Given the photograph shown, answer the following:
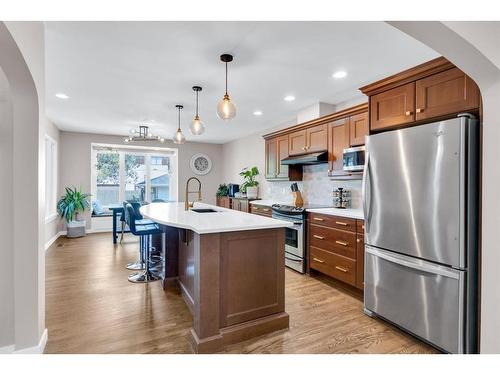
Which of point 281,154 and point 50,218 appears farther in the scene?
point 50,218

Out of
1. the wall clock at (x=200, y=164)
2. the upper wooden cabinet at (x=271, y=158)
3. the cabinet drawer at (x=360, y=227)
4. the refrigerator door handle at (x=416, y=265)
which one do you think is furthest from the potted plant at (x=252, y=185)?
the refrigerator door handle at (x=416, y=265)

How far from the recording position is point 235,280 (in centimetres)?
215

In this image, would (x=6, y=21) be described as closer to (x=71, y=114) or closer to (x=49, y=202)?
(x=71, y=114)

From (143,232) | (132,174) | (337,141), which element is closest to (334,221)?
(337,141)

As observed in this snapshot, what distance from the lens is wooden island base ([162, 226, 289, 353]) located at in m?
1.99

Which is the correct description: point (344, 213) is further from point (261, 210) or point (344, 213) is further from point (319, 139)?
point (261, 210)

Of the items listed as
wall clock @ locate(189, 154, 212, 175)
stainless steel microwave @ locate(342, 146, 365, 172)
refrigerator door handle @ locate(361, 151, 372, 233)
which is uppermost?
wall clock @ locate(189, 154, 212, 175)

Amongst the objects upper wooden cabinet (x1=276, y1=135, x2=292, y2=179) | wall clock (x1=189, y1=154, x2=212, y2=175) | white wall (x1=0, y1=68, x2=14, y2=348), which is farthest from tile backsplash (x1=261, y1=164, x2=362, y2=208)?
white wall (x1=0, y1=68, x2=14, y2=348)

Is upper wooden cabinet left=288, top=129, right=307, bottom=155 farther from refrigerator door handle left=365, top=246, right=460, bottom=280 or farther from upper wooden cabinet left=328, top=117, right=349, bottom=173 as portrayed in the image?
refrigerator door handle left=365, top=246, right=460, bottom=280

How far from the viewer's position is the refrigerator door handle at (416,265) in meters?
1.89

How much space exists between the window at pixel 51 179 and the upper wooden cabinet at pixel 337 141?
5.29 meters

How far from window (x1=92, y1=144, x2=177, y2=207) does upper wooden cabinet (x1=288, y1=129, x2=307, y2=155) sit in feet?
13.3

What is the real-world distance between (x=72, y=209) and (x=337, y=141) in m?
5.59

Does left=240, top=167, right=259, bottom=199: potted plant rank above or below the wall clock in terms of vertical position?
below
